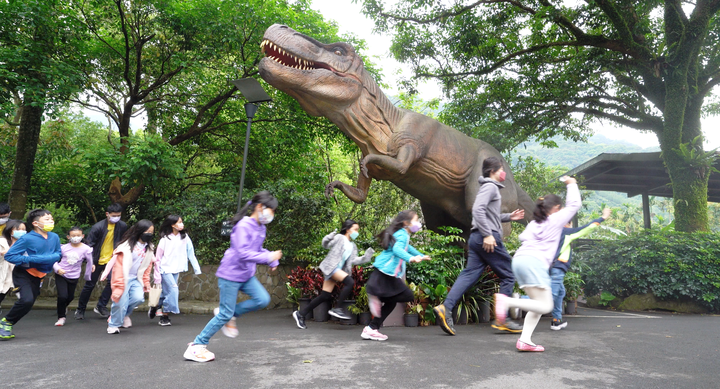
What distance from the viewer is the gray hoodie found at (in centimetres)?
479

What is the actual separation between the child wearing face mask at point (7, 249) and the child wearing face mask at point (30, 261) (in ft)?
1.73

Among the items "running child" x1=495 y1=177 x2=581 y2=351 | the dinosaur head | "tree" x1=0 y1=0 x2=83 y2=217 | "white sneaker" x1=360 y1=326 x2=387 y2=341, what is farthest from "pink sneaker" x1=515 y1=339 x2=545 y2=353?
"tree" x1=0 y1=0 x2=83 y2=217

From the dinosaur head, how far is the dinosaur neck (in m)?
0.14

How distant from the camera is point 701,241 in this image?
30.3ft

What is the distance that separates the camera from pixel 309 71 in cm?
616

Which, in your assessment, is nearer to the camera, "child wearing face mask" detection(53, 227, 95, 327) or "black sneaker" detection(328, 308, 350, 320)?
"black sneaker" detection(328, 308, 350, 320)

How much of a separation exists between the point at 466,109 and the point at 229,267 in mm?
10679

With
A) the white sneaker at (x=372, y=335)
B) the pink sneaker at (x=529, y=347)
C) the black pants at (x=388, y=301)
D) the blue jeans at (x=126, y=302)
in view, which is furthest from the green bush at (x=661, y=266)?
the blue jeans at (x=126, y=302)

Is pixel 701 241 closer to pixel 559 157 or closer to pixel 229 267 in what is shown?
pixel 229 267

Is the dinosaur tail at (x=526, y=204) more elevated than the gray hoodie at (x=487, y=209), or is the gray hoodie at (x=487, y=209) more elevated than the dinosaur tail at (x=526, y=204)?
the dinosaur tail at (x=526, y=204)

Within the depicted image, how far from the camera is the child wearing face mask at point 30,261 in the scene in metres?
5.14

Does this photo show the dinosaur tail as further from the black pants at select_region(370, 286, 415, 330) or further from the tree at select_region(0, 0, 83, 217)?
the tree at select_region(0, 0, 83, 217)

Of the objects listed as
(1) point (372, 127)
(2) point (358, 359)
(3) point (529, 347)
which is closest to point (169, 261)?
(1) point (372, 127)

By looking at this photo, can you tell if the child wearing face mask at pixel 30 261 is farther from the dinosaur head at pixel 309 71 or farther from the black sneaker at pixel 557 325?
the black sneaker at pixel 557 325
